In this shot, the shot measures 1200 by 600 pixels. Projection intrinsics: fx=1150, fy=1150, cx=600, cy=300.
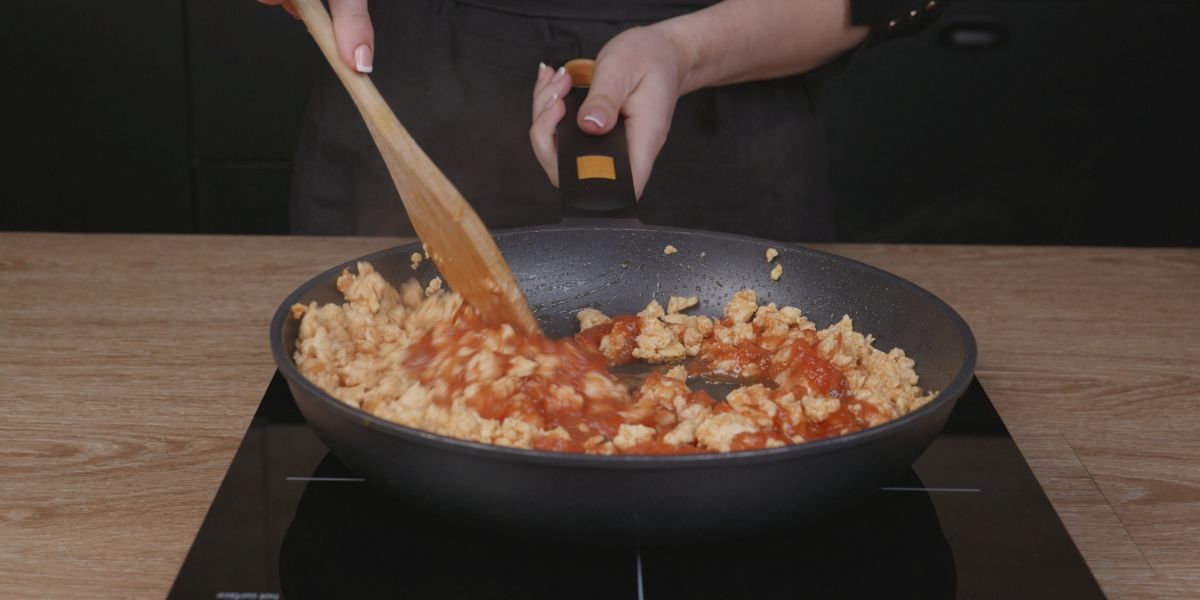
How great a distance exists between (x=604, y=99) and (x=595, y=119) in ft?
0.11

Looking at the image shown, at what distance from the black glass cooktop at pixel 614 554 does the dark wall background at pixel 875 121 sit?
5.44 ft

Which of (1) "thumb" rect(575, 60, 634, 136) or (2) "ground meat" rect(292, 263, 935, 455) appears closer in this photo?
(2) "ground meat" rect(292, 263, 935, 455)

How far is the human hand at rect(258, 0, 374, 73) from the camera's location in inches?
41.8

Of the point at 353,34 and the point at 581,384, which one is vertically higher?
the point at 353,34

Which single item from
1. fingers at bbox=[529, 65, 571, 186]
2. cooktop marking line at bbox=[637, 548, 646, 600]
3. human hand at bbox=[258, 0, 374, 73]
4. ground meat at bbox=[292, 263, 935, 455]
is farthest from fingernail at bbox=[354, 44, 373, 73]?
cooktop marking line at bbox=[637, 548, 646, 600]

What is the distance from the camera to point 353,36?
3.49ft

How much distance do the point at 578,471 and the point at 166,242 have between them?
0.97 metres

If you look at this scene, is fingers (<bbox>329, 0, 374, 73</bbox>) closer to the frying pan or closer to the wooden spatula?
the wooden spatula

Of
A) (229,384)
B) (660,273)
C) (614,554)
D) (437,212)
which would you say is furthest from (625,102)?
(614,554)

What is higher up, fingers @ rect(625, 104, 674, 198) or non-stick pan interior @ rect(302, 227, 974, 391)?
fingers @ rect(625, 104, 674, 198)

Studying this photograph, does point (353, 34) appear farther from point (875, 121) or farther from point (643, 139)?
point (875, 121)

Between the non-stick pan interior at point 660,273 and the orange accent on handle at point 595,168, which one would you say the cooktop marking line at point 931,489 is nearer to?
the non-stick pan interior at point 660,273

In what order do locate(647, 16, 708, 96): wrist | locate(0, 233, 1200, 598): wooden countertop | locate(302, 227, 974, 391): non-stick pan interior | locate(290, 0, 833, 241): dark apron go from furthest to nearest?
locate(290, 0, 833, 241): dark apron < locate(647, 16, 708, 96): wrist < locate(302, 227, 974, 391): non-stick pan interior < locate(0, 233, 1200, 598): wooden countertop

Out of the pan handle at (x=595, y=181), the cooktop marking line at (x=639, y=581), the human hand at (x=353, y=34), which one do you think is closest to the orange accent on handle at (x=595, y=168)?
the pan handle at (x=595, y=181)
